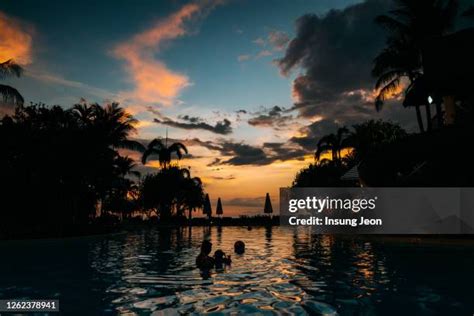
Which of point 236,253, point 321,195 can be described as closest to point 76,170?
point 236,253

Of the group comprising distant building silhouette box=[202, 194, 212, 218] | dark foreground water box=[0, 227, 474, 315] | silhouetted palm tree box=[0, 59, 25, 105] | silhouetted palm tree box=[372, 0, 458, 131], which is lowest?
dark foreground water box=[0, 227, 474, 315]

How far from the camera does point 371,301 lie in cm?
770

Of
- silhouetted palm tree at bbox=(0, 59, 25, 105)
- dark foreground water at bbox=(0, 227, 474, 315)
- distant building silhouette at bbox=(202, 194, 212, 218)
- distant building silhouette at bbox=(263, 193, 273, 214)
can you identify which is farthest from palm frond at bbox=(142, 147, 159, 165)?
dark foreground water at bbox=(0, 227, 474, 315)

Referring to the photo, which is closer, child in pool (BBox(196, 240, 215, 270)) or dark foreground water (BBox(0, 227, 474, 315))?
dark foreground water (BBox(0, 227, 474, 315))

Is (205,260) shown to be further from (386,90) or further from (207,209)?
(207,209)

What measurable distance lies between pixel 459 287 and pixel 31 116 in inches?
1117

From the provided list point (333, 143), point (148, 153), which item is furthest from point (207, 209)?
point (333, 143)

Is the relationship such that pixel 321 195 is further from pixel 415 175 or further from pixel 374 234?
pixel 415 175

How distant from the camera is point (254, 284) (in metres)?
9.80

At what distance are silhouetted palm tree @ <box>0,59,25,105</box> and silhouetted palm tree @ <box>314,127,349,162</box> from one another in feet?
140

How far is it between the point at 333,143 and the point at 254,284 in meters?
49.4

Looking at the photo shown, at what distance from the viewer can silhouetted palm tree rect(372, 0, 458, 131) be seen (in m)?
30.5

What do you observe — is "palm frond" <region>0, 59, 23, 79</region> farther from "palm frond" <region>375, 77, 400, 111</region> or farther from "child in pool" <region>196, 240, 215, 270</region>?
"palm frond" <region>375, 77, 400, 111</region>

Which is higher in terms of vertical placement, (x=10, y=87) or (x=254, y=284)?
(x=10, y=87)
